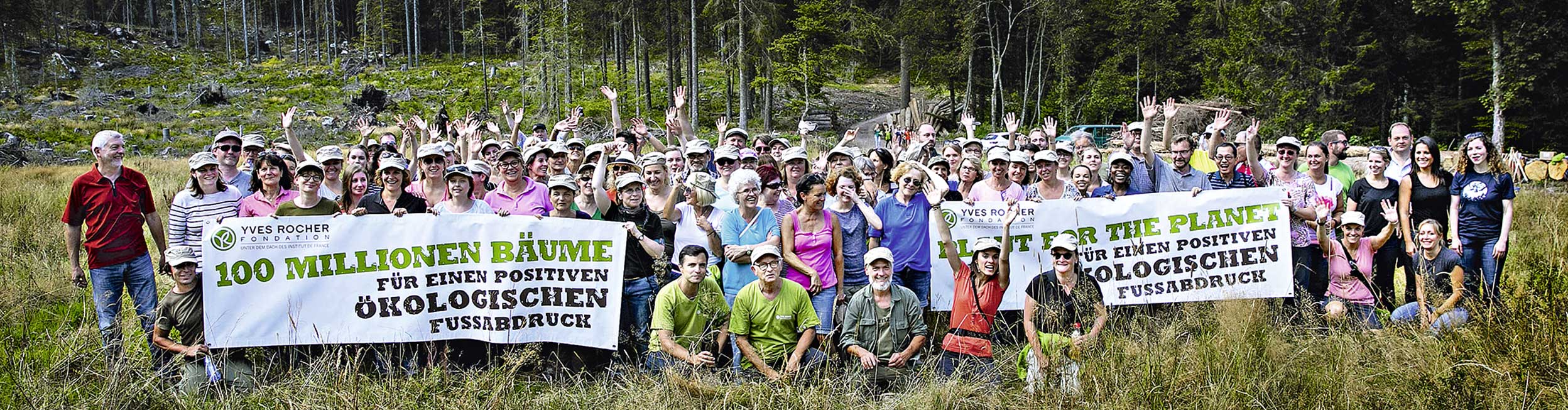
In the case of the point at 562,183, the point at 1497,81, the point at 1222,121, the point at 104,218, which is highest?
the point at 1497,81

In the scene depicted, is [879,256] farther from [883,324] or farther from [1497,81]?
[1497,81]

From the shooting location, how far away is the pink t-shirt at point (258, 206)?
660cm

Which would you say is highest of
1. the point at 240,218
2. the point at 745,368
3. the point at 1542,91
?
the point at 1542,91

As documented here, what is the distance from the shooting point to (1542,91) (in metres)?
29.9

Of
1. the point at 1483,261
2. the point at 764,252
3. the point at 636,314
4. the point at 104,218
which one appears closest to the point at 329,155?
the point at 104,218

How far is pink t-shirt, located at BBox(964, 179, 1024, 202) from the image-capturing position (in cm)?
752

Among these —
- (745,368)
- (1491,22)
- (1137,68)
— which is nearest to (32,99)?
(1137,68)

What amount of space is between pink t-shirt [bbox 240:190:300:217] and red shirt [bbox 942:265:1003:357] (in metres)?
4.77

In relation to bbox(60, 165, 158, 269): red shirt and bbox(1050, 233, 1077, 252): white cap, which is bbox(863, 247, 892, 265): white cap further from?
bbox(60, 165, 158, 269): red shirt

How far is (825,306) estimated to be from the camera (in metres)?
6.50

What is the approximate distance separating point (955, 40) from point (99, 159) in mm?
43126

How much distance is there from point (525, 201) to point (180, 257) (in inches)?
88.9

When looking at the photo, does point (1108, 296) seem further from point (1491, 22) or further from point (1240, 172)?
point (1491, 22)

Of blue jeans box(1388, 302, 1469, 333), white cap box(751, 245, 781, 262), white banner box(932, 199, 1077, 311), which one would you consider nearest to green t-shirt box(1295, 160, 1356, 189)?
blue jeans box(1388, 302, 1469, 333)
